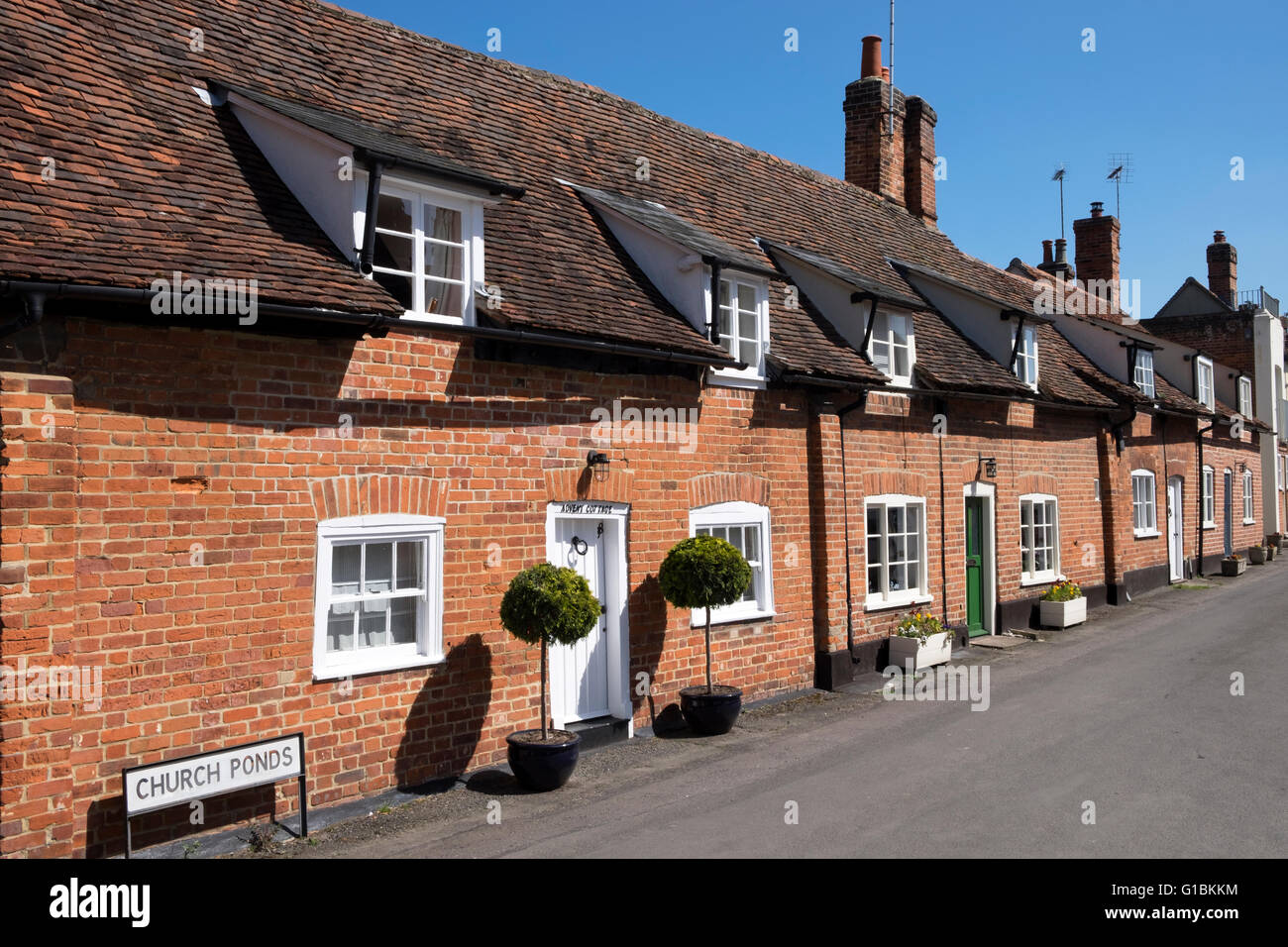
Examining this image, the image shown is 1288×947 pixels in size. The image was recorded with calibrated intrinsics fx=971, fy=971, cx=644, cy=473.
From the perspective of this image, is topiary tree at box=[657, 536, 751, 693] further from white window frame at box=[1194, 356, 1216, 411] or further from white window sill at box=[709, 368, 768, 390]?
white window frame at box=[1194, 356, 1216, 411]

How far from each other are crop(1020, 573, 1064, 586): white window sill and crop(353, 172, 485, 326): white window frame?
1285cm

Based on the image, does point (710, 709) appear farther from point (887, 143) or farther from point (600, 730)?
point (887, 143)

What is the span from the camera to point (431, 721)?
28.7 ft

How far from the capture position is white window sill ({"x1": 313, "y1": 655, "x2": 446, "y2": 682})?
316 inches

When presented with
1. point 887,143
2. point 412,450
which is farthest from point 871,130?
point 412,450

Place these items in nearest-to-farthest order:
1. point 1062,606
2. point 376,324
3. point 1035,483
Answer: point 376,324 < point 1062,606 < point 1035,483

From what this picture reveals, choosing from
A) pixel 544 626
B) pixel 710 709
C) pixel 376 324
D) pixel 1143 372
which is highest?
pixel 1143 372

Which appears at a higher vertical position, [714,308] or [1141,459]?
[714,308]

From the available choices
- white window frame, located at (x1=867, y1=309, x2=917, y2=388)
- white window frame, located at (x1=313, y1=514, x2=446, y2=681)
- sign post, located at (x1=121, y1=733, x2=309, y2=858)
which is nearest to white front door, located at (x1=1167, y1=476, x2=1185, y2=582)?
white window frame, located at (x1=867, y1=309, x2=917, y2=388)

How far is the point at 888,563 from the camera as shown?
1438cm

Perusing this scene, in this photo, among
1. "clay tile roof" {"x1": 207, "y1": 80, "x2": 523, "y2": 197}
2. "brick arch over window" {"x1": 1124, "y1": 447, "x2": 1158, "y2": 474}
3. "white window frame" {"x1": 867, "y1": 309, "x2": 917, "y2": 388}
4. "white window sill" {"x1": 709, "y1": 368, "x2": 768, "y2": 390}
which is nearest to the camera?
"clay tile roof" {"x1": 207, "y1": 80, "x2": 523, "y2": 197}

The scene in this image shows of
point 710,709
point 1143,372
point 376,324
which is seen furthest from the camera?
point 1143,372

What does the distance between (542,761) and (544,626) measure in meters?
1.20
